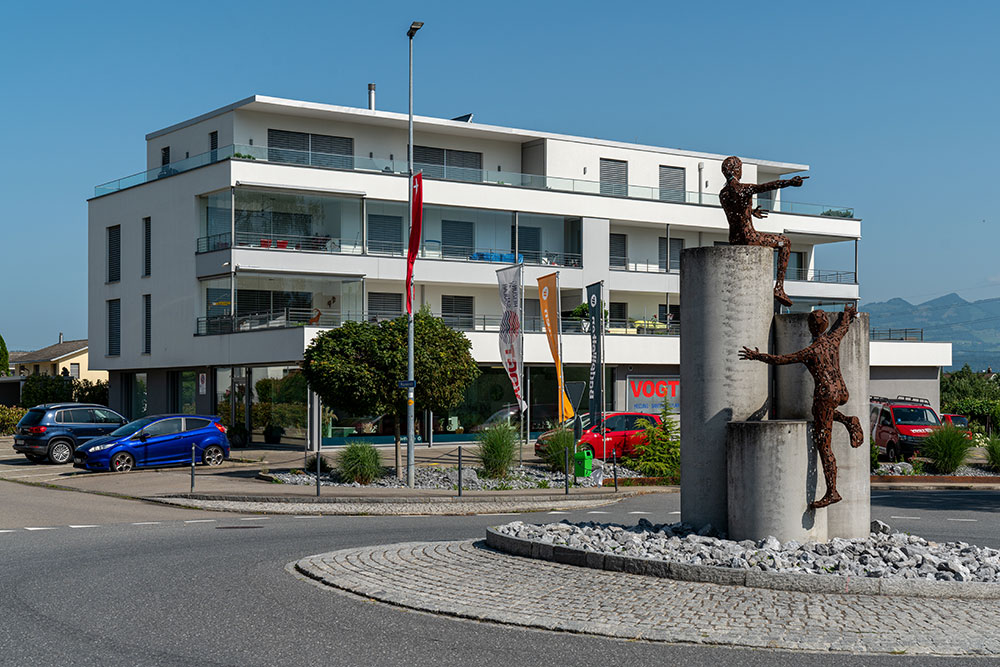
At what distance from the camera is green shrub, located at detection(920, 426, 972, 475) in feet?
91.3

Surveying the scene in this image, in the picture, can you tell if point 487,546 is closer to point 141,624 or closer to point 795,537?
point 795,537

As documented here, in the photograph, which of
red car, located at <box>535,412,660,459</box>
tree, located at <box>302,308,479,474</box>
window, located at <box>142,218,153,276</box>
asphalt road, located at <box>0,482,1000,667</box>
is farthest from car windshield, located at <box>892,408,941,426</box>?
window, located at <box>142,218,153,276</box>

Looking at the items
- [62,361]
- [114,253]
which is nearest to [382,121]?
[114,253]

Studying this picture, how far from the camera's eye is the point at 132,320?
45531 mm

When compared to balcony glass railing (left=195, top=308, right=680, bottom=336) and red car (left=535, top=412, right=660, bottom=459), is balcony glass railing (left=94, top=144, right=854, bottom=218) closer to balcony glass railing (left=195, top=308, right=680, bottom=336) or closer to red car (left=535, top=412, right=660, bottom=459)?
balcony glass railing (left=195, top=308, right=680, bottom=336)

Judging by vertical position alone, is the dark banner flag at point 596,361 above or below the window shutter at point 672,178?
below

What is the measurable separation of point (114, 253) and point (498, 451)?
1092 inches

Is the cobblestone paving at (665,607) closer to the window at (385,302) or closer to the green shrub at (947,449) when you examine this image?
the green shrub at (947,449)

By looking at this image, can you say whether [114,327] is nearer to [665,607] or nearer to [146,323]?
[146,323]

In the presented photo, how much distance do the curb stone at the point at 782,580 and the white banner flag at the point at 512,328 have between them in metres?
16.7

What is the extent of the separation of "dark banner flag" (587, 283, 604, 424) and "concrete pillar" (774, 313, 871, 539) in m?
15.2

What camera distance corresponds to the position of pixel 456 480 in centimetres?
2511

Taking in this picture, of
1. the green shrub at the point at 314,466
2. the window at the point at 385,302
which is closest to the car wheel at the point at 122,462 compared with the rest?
the green shrub at the point at 314,466

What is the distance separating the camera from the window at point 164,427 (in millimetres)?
28953
